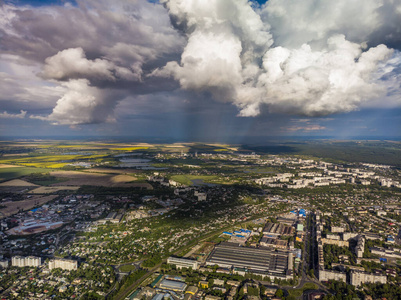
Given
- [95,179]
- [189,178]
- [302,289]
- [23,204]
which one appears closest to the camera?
[302,289]

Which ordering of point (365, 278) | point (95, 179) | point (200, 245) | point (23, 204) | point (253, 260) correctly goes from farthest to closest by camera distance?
point (95, 179) → point (23, 204) → point (200, 245) → point (253, 260) → point (365, 278)

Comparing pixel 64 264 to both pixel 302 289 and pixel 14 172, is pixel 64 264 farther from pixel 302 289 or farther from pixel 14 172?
pixel 14 172

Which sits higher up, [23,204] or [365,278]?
[23,204]

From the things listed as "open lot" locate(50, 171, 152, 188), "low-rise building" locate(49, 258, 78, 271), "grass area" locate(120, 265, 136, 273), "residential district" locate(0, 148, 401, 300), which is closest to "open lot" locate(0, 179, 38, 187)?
"residential district" locate(0, 148, 401, 300)

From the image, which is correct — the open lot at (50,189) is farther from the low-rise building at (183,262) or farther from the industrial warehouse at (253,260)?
the industrial warehouse at (253,260)

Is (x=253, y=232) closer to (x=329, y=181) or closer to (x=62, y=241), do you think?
(x=62, y=241)

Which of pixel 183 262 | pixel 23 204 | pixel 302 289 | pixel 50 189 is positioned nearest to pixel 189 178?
pixel 50 189

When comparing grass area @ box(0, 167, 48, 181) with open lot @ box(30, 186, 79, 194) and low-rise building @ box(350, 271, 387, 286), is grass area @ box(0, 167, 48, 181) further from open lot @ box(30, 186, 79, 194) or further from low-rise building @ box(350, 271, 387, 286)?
low-rise building @ box(350, 271, 387, 286)
